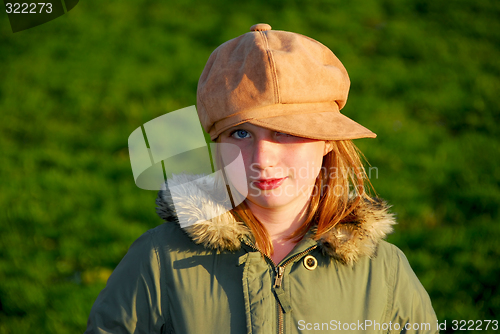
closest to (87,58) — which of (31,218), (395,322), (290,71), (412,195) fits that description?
(31,218)

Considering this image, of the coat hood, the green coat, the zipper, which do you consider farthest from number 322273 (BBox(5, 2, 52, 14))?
the zipper

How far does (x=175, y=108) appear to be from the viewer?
446 cm

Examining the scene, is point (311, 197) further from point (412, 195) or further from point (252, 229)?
point (412, 195)

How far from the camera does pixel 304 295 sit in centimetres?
170

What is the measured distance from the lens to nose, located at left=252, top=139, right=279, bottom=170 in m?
1.68

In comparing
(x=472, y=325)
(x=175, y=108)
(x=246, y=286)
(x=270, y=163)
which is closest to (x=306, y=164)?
(x=270, y=163)

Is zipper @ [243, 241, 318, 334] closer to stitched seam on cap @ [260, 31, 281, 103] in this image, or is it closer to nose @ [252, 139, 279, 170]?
nose @ [252, 139, 279, 170]

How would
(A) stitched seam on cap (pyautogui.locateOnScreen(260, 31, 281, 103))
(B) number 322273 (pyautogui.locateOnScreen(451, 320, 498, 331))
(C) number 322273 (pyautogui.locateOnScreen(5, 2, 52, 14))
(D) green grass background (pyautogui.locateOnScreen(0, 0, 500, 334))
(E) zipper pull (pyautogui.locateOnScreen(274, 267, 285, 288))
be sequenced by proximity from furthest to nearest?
1. (C) number 322273 (pyautogui.locateOnScreen(5, 2, 52, 14))
2. (D) green grass background (pyautogui.locateOnScreen(0, 0, 500, 334))
3. (B) number 322273 (pyautogui.locateOnScreen(451, 320, 498, 331))
4. (E) zipper pull (pyautogui.locateOnScreen(274, 267, 285, 288))
5. (A) stitched seam on cap (pyautogui.locateOnScreen(260, 31, 281, 103))

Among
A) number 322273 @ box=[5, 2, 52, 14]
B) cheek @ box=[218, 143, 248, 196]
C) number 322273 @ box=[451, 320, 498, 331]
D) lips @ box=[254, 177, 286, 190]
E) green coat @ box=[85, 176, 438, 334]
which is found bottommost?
number 322273 @ box=[451, 320, 498, 331]

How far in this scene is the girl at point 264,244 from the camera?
5.38 feet

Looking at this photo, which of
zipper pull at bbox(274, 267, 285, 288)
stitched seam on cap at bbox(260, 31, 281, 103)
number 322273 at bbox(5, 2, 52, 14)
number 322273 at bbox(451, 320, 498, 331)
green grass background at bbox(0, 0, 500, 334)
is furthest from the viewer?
number 322273 at bbox(5, 2, 52, 14)

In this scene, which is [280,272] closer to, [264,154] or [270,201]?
[270,201]

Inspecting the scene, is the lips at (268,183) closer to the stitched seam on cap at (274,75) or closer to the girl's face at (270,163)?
the girl's face at (270,163)

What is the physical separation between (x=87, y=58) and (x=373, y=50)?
314cm
